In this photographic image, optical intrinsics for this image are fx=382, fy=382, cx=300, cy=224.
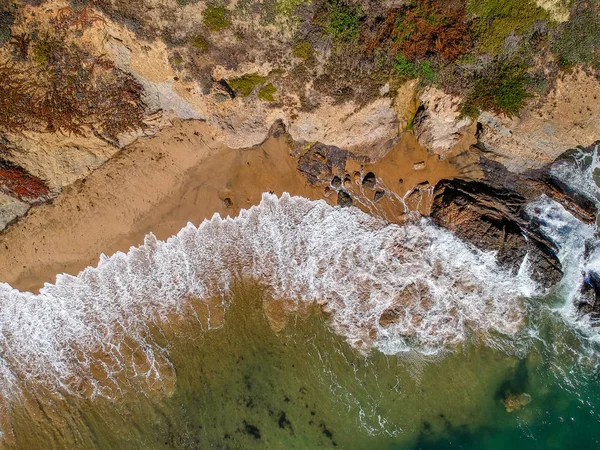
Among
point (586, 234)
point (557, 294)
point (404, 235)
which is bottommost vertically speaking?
point (557, 294)

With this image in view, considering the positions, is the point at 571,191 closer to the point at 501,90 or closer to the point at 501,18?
the point at 501,90

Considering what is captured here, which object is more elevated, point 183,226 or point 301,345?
point 183,226

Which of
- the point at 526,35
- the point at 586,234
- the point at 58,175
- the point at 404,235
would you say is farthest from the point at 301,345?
the point at 526,35

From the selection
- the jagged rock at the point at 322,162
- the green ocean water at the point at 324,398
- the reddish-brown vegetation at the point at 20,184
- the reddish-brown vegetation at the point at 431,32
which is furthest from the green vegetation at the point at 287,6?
the reddish-brown vegetation at the point at 20,184

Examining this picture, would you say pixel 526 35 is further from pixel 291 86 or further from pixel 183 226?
pixel 183 226

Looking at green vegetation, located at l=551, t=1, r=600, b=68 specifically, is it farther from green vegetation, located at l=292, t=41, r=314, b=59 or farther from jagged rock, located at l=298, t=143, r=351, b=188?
green vegetation, located at l=292, t=41, r=314, b=59

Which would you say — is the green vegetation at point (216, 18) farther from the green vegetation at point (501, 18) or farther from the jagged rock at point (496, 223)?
the jagged rock at point (496, 223)

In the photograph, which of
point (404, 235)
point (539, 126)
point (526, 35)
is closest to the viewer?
point (526, 35)

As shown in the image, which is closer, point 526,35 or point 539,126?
point 526,35

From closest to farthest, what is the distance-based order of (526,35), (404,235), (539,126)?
(526,35), (539,126), (404,235)
